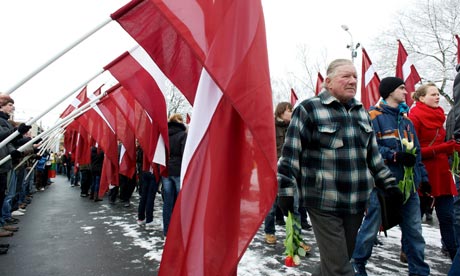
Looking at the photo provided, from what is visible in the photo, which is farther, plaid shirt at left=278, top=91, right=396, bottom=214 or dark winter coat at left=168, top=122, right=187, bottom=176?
dark winter coat at left=168, top=122, right=187, bottom=176

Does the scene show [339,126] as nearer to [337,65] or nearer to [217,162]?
[337,65]

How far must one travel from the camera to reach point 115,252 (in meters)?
5.02

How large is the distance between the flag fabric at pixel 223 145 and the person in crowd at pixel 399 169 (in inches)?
82.9

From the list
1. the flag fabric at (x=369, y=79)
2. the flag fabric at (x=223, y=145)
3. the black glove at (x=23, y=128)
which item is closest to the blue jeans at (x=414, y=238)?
the flag fabric at (x=223, y=145)

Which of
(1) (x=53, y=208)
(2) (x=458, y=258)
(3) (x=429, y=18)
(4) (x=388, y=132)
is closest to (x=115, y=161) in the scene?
(1) (x=53, y=208)

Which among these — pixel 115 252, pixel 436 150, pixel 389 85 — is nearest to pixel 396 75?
pixel 436 150

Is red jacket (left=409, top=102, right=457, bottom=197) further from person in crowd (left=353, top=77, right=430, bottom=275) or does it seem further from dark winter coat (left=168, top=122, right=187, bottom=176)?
dark winter coat (left=168, top=122, right=187, bottom=176)

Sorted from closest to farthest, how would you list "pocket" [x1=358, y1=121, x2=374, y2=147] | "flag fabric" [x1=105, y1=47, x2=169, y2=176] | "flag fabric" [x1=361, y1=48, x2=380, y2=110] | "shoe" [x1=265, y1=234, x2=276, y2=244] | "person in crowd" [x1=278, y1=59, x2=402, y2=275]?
"person in crowd" [x1=278, y1=59, x2=402, y2=275] → "pocket" [x1=358, y1=121, x2=374, y2=147] → "flag fabric" [x1=105, y1=47, x2=169, y2=176] → "shoe" [x1=265, y1=234, x2=276, y2=244] → "flag fabric" [x1=361, y1=48, x2=380, y2=110]

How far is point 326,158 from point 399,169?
155 centimetres

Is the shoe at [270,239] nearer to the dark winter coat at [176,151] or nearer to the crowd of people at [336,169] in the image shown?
the dark winter coat at [176,151]

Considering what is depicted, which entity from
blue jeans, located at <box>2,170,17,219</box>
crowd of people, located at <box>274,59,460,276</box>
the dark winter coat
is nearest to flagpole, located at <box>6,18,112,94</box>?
crowd of people, located at <box>274,59,460,276</box>

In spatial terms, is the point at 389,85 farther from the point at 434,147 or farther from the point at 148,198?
the point at 148,198

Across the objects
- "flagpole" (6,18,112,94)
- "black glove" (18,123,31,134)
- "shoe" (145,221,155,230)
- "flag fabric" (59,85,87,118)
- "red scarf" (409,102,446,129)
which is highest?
"flag fabric" (59,85,87,118)

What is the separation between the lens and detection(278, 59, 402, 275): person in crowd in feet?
8.15
